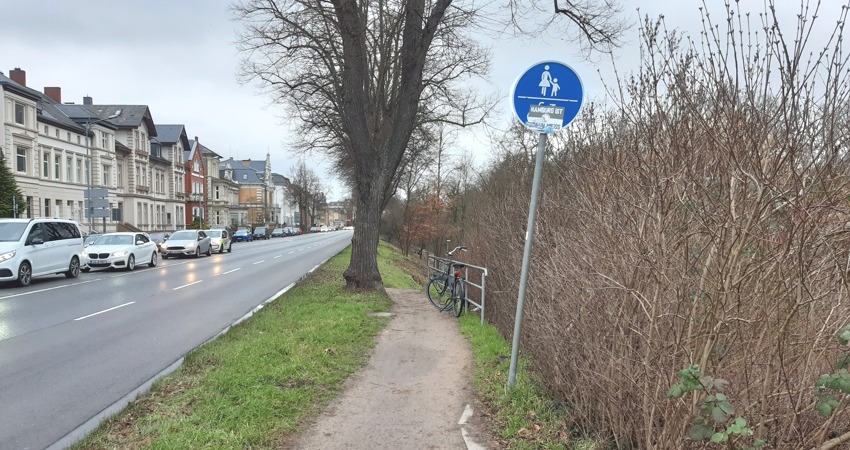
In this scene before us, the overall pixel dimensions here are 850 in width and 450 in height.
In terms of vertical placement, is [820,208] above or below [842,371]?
above

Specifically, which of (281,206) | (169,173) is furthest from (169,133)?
(281,206)

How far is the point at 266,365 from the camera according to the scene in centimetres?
646

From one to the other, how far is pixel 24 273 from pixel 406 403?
51.5 feet

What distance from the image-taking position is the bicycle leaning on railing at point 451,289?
1045 centimetres

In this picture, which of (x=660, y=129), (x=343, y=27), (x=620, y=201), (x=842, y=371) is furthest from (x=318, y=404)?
(x=343, y=27)

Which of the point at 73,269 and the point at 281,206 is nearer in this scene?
the point at 73,269

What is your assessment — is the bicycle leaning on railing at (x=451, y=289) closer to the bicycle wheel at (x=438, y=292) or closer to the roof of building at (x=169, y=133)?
the bicycle wheel at (x=438, y=292)

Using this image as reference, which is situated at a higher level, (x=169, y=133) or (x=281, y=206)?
(x=169, y=133)

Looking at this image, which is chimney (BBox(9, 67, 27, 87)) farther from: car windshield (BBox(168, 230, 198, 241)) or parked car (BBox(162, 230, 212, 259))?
parked car (BBox(162, 230, 212, 259))

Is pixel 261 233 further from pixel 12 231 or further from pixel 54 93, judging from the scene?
pixel 12 231

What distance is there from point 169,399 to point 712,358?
4.73m

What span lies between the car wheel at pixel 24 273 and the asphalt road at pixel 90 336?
0.32 m

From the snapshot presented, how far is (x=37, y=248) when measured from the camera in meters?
17.3

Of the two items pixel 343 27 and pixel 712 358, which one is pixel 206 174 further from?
pixel 712 358
